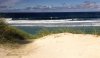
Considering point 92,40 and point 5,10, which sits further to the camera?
point 5,10

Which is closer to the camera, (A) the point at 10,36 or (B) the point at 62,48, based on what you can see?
(B) the point at 62,48

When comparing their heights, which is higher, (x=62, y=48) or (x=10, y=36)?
(x=62, y=48)

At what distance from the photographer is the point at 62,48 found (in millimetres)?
8328

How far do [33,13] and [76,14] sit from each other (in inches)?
192

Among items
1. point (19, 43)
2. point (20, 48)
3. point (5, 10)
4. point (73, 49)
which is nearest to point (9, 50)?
point (20, 48)

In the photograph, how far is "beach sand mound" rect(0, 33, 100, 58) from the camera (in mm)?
7803

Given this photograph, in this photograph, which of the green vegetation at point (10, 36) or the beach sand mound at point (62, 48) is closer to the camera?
the beach sand mound at point (62, 48)

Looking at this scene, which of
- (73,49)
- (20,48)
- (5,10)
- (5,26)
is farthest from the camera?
(5,10)

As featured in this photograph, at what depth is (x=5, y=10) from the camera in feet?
123

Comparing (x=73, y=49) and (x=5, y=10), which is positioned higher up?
(x=73, y=49)

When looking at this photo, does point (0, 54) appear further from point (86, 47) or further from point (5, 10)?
point (5, 10)

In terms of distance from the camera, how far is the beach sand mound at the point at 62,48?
25.6ft

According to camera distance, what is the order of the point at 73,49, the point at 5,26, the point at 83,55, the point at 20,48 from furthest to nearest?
the point at 5,26 < the point at 20,48 < the point at 73,49 < the point at 83,55

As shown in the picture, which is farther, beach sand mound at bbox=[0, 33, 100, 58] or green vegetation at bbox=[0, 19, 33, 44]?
green vegetation at bbox=[0, 19, 33, 44]
